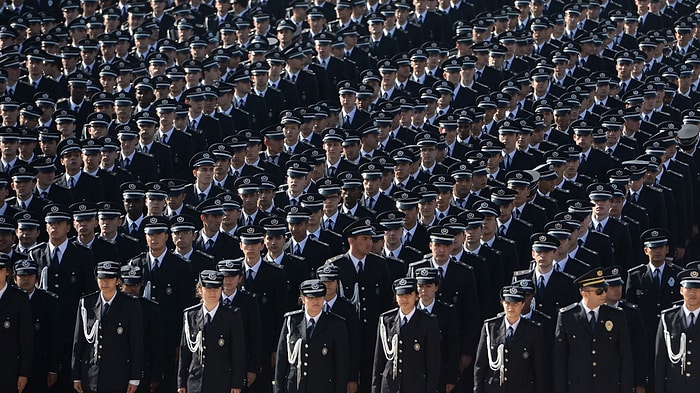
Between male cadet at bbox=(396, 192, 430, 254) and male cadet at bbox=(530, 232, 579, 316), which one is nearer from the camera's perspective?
male cadet at bbox=(530, 232, 579, 316)

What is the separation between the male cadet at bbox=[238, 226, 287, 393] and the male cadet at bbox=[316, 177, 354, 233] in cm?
175

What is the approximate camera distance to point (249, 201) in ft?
60.3

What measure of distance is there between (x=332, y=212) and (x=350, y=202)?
22.5 inches

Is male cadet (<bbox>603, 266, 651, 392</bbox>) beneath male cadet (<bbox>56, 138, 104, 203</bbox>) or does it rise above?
beneath

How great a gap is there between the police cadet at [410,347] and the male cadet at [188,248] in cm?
281

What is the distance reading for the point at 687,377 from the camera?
14203mm

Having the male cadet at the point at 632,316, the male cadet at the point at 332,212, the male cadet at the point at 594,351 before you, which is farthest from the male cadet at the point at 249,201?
the male cadet at the point at 594,351

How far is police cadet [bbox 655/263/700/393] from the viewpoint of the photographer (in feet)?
46.5

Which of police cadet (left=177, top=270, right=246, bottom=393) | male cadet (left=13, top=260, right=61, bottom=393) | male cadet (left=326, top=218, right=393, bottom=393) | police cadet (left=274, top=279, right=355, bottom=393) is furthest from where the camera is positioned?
male cadet (left=326, top=218, right=393, bottom=393)

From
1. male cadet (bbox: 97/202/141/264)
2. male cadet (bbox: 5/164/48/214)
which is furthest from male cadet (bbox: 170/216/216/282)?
male cadet (bbox: 5/164/48/214)

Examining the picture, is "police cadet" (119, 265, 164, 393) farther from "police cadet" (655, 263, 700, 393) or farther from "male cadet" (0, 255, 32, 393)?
"police cadet" (655, 263, 700, 393)

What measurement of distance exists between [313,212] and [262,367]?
2211 millimetres

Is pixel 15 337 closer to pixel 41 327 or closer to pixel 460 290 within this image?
pixel 41 327

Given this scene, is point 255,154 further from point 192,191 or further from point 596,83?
point 596,83
